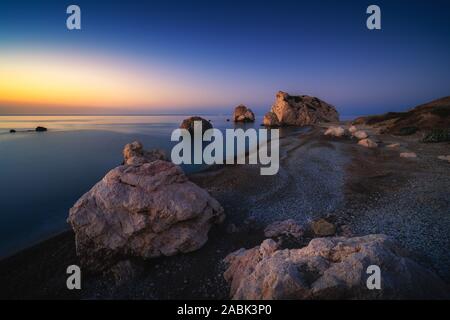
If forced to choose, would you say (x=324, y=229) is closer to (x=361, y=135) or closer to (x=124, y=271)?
(x=124, y=271)

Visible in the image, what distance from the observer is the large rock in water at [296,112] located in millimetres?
93250

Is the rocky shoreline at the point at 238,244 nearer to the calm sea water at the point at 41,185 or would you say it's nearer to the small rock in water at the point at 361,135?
the calm sea water at the point at 41,185

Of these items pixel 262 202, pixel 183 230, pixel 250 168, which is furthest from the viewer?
pixel 250 168

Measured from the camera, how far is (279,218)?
12.5 m

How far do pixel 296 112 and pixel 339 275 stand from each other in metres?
93.8

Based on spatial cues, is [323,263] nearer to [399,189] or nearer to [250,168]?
[399,189]

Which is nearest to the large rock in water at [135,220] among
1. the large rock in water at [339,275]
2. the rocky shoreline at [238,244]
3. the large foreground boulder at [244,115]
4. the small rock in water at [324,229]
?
the rocky shoreline at [238,244]

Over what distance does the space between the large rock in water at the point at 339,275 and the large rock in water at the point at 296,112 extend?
90433 millimetres

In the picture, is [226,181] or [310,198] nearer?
[310,198]

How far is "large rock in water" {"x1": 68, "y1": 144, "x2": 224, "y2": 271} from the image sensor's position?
9.32m

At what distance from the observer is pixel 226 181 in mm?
19391

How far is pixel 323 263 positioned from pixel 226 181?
1338 cm

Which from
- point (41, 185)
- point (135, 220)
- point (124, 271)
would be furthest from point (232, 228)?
point (41, 185)

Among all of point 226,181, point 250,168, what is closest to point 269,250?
point 226,181
